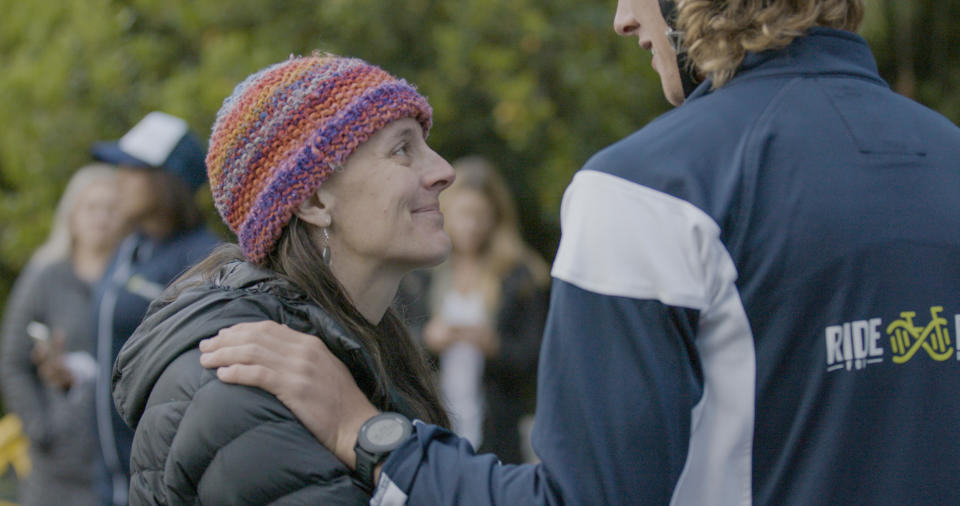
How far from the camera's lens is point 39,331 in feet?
17.5

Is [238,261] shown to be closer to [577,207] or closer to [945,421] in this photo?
[577,207]

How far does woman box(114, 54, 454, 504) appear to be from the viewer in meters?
1.95

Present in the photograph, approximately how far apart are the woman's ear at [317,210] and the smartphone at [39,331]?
136 inches

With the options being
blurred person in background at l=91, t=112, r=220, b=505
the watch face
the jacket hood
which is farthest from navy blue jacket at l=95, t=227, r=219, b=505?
the watch face

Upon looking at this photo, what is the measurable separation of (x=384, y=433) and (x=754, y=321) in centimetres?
67

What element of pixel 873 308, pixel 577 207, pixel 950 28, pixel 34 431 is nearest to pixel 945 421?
pixel 873 308

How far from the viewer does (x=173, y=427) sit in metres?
2.03

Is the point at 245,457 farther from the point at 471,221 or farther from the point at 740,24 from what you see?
the point at 471,221

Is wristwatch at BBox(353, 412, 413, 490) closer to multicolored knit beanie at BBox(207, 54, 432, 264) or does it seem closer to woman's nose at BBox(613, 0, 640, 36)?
multicolored knit beanie at BBox(207, 54, 432, 264)

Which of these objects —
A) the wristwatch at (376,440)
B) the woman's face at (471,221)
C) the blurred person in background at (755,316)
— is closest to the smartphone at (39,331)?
the woman's face at (471,221)

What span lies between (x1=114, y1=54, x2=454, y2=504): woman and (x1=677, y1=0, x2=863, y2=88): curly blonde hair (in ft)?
2.35

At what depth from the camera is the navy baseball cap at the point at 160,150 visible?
4641 mm

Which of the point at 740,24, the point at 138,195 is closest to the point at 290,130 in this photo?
the point at 740,24

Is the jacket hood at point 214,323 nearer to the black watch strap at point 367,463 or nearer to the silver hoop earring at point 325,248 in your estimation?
the silver hoop earring at point 325,248
